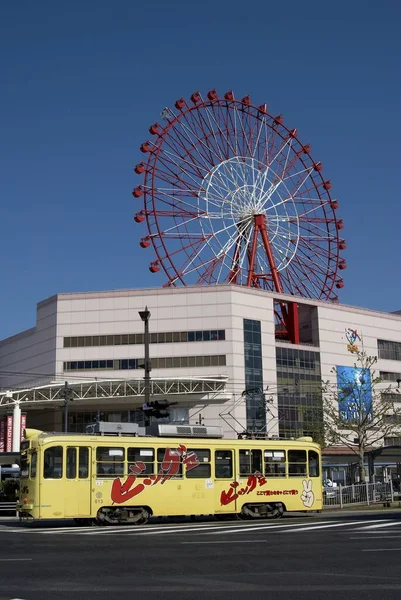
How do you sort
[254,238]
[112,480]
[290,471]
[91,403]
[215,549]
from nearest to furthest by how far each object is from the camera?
[215,549], [112,480], [290,471], [91,403], [254,238]

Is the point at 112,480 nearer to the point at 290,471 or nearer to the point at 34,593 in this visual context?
the point at 290,471

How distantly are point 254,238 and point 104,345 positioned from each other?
58.7 ft

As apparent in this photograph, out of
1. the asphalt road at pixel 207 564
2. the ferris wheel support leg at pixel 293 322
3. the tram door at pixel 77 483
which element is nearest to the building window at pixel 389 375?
the ferris wheel support leg at pixel 293 322

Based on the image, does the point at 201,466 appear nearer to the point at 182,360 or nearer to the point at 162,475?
the point at 162,475

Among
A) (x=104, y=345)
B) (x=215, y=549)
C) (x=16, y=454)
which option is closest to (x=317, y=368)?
(x=104, y=345)

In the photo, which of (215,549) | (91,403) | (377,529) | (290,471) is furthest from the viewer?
(91,403)

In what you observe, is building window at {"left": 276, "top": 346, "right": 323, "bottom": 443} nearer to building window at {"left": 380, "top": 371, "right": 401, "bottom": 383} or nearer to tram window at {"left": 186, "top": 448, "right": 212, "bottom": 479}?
building window at {"left": 380, "top": 371, "right": 401, "bottom": 383}

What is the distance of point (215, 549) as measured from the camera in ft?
53.4

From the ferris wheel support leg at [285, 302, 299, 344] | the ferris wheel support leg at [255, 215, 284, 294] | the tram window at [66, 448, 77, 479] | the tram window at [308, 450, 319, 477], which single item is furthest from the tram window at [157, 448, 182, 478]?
the ferris wheel support leg at [285, 302, 299, 344]

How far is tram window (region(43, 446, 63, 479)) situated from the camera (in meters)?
24.8

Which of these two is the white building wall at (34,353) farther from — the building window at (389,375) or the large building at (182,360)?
the building window at (389,375)

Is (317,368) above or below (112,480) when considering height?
above

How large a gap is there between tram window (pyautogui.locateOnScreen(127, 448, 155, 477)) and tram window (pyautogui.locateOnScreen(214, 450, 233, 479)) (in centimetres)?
265

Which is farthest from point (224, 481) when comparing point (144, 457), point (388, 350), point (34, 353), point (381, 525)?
point (388, 350)
